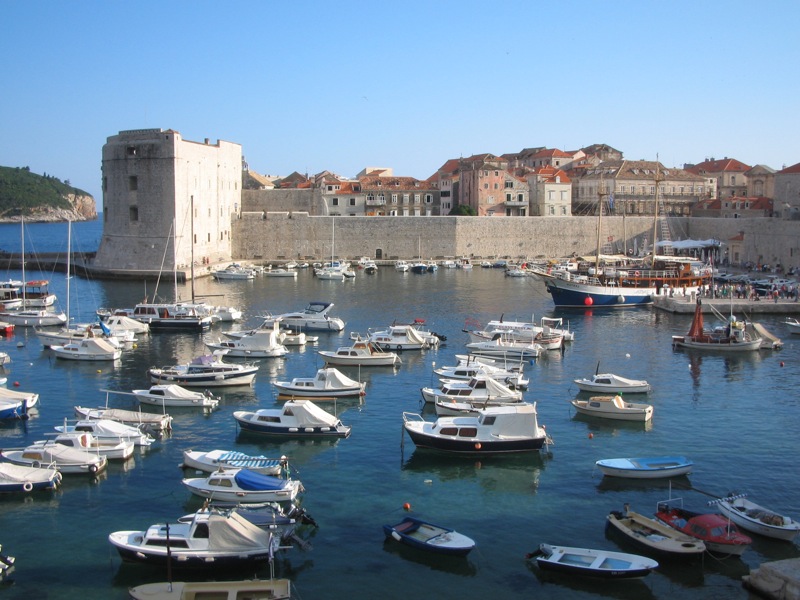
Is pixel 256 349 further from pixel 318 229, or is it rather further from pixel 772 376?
pixel 318 229

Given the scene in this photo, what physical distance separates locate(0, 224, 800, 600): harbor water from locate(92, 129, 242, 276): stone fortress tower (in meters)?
18.2

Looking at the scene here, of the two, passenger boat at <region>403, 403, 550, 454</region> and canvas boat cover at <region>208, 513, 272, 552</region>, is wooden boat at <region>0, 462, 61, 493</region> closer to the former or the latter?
canvas boat cover at <region>208, 513, 272, 552</region>

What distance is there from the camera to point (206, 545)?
12336 mm

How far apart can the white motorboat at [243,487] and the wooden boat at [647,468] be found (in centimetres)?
573

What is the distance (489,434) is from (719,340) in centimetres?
1461

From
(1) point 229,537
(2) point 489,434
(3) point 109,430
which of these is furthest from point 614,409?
(3) point 109,430

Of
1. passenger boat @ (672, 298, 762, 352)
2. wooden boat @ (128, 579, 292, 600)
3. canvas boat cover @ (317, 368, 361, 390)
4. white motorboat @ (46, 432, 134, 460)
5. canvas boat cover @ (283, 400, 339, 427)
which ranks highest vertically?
passenger boat @ (672, 298, 762, 352)

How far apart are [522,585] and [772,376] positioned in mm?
15966

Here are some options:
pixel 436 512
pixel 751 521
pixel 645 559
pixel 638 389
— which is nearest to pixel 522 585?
pixel 645 559

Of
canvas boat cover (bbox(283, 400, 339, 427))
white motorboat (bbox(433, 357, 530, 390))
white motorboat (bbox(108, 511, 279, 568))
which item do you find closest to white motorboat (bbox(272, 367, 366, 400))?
white motorboat (bbox(433, 357, 530, 390))

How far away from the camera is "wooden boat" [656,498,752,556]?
1284 centimetres

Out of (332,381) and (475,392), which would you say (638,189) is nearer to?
(475,392)

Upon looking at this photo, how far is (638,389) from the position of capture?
22719 millimetres

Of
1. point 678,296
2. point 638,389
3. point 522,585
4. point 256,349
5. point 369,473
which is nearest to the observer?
point 522,585
